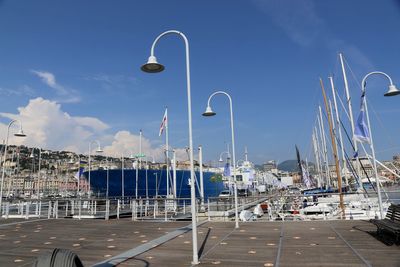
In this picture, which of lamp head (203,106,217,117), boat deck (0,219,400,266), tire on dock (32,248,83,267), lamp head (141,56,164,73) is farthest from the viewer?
lamp head (203,106,217,117)

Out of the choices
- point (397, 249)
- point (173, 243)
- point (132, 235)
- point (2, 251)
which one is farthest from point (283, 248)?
point (2, 251)

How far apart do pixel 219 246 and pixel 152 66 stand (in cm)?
581

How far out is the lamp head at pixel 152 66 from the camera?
9.12 metres

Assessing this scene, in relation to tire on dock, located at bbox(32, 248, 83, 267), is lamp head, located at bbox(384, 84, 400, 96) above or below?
above

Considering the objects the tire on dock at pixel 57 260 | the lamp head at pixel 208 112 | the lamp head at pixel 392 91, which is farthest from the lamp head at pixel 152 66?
the lamp head at pixel 392 91

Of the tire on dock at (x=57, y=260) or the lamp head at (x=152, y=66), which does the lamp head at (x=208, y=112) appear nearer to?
the lamp head at (x=152, y=66)

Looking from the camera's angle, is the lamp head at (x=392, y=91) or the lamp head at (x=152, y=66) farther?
the lamp head at (x=392, y=91)

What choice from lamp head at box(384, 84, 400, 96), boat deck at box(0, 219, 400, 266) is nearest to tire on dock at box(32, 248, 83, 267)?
boat deck at box(0, 219, 400, 266)

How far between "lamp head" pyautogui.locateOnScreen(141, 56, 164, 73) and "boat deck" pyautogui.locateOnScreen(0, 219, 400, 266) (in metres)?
5.20

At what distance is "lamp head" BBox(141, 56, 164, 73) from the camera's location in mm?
9125

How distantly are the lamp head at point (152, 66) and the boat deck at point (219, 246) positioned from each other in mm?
5196

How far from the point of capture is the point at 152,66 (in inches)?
364

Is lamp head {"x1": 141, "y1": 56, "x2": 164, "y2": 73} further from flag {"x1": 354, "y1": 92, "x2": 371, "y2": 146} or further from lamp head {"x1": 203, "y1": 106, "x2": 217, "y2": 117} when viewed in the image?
flag {"x1": 354, "y1": 92, "x2": 371, "y2": 146}

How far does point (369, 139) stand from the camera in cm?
1603
